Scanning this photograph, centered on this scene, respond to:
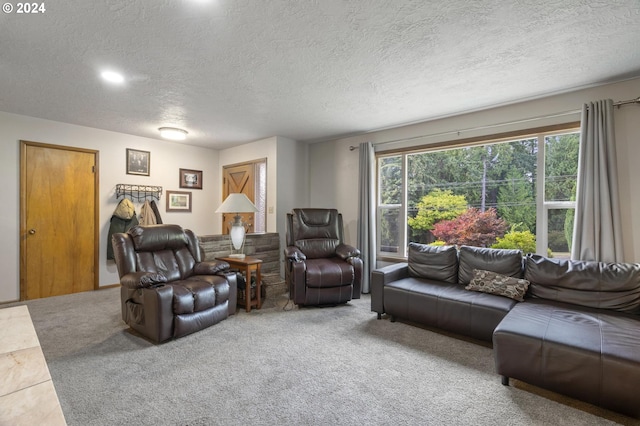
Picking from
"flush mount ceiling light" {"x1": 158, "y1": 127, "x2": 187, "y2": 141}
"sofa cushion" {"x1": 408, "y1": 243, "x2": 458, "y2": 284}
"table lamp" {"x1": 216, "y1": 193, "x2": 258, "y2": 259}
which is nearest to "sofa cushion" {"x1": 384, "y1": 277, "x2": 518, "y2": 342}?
"sofa cushion" {"x1": 408, "y1": 243, "x2": 458, "y2": 284}

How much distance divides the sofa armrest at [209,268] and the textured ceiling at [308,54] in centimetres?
184

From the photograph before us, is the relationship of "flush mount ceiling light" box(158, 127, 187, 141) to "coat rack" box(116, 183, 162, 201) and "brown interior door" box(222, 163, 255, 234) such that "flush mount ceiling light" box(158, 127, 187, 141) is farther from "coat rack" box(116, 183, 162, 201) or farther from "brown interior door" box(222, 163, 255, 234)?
"brown interior door" box(222, 163, 255, 234)

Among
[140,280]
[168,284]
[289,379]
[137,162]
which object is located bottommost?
[289,379]

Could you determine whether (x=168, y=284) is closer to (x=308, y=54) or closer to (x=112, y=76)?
(x=112, y=76)

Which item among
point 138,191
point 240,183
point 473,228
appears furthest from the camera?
point 240,183

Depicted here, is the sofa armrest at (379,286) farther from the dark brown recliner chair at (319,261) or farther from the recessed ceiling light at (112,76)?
the recessed ceiling light at (112,76)

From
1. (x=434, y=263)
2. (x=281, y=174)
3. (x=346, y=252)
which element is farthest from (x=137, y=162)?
(x=434, y=263)

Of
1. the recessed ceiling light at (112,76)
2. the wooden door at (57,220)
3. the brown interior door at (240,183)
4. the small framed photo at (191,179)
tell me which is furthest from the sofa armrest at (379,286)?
the wooden door at (57,220)

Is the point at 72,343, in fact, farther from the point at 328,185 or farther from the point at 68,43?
the point at 328,185

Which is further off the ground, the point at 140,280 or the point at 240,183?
the point at 240,183

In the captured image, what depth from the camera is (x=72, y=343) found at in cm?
266

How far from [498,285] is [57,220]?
5.55 metres

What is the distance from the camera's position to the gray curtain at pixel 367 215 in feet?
14.7

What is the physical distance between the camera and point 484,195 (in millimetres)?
3766
